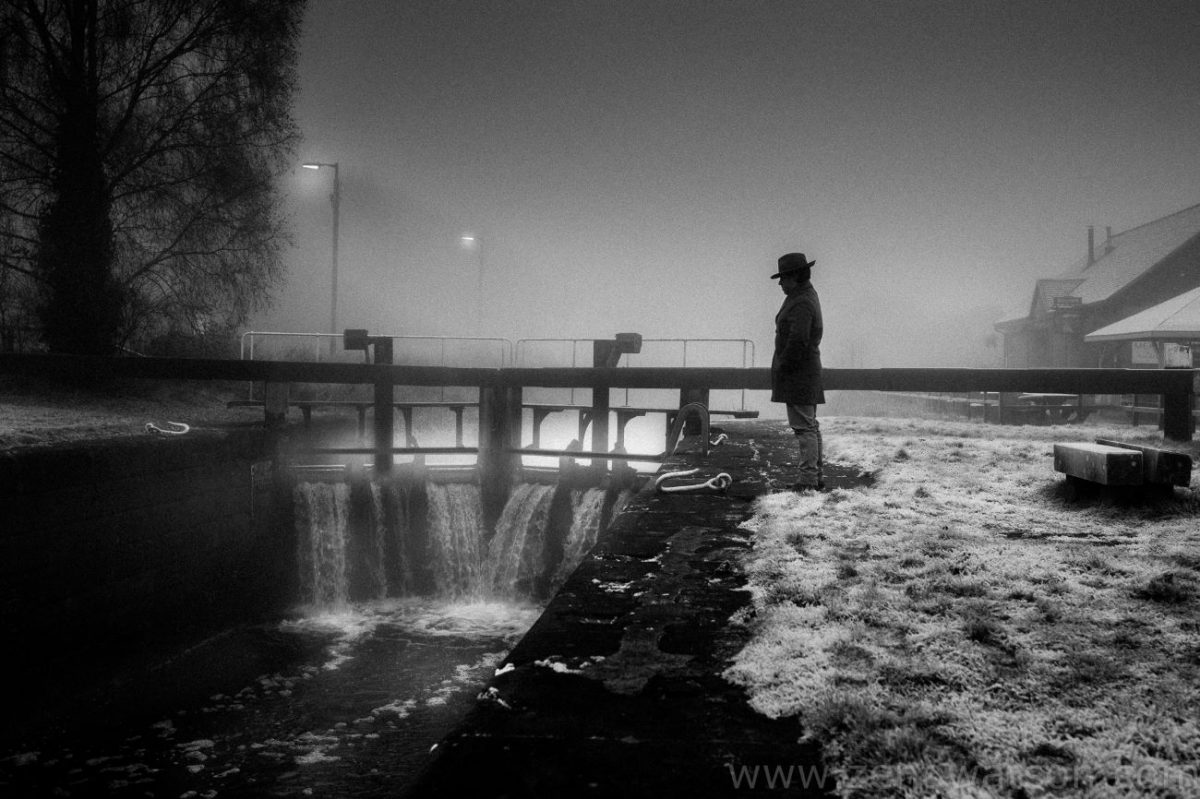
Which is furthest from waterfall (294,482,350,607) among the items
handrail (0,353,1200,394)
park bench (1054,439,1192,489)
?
park bench (1054,439,1192,489)

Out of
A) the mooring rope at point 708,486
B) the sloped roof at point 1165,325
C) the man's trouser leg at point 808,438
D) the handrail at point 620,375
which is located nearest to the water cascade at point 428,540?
the handrail at point 620,375

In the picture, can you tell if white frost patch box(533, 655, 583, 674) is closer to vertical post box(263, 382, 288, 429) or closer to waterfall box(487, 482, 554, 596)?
waterfall box(487, 482, 554, 596)

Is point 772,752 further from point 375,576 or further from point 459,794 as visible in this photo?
point 375,576

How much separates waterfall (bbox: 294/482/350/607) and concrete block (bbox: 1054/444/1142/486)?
32.7ft

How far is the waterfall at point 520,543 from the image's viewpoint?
11.4 meters

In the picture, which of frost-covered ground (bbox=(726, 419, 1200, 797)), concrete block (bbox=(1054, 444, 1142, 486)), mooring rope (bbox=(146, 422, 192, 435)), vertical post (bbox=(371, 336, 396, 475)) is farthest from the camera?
vertical post (bbox=(371, 336, 396, 475))

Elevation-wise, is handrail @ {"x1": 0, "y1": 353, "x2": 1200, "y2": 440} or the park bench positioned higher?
handrail @ {"x1": 0, "y1": 353, "x2": 1200, "y2": 440}

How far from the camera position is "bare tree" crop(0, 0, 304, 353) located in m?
12.6

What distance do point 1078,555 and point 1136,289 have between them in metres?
34.6

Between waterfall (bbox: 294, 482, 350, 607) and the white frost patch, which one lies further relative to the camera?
waterfall (bbox: 294, 482, 350, 607)

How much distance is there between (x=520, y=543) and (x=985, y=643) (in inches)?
375

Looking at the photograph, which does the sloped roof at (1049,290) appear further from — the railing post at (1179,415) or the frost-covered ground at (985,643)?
the frost-covered ground at (985,643)

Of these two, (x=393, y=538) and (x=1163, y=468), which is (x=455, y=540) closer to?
(x=393, y=538)

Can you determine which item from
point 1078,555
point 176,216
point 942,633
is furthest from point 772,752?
point 176,216
